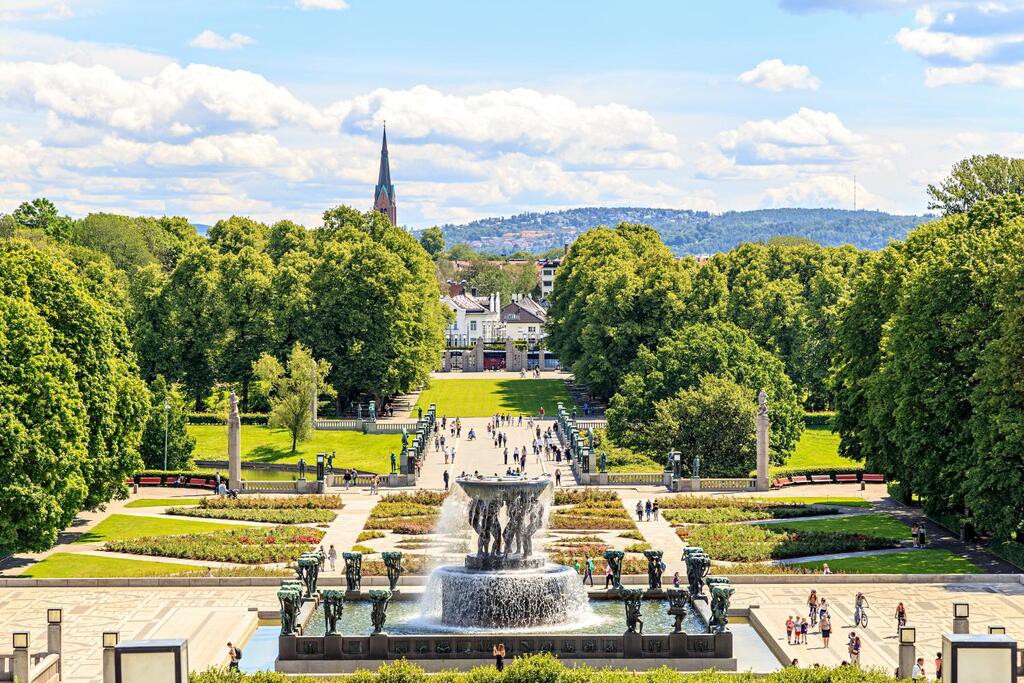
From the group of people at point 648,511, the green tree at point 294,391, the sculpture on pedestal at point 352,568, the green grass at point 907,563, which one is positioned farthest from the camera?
the green tree at point 294,391

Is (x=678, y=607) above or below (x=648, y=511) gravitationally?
above

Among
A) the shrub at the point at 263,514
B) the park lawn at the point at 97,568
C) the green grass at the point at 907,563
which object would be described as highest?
the shrub at the point at 263,514

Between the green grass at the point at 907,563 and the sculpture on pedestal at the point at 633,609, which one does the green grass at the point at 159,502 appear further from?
the sculpture on pedestal at the point at 633,609

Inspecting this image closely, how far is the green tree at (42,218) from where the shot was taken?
132m

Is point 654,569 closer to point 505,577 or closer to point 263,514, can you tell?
point 505,577

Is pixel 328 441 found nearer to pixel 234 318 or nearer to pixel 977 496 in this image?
pixel 234 318

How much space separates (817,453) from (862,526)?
2888 centimetres

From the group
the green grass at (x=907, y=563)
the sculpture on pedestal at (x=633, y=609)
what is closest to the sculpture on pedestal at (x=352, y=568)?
the sculpture on pedestal at (x=633, y=609)

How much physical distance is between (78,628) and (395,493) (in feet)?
101

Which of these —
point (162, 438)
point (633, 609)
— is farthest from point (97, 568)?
point (162, 438)

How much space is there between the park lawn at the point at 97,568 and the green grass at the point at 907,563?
2360 cm

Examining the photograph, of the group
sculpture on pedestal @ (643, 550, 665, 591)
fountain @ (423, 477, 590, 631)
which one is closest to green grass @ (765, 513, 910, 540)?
sculpture on pedestal @ (643, 550, 665, 591)

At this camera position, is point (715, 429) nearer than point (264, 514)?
No

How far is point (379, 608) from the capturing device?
44938mm
